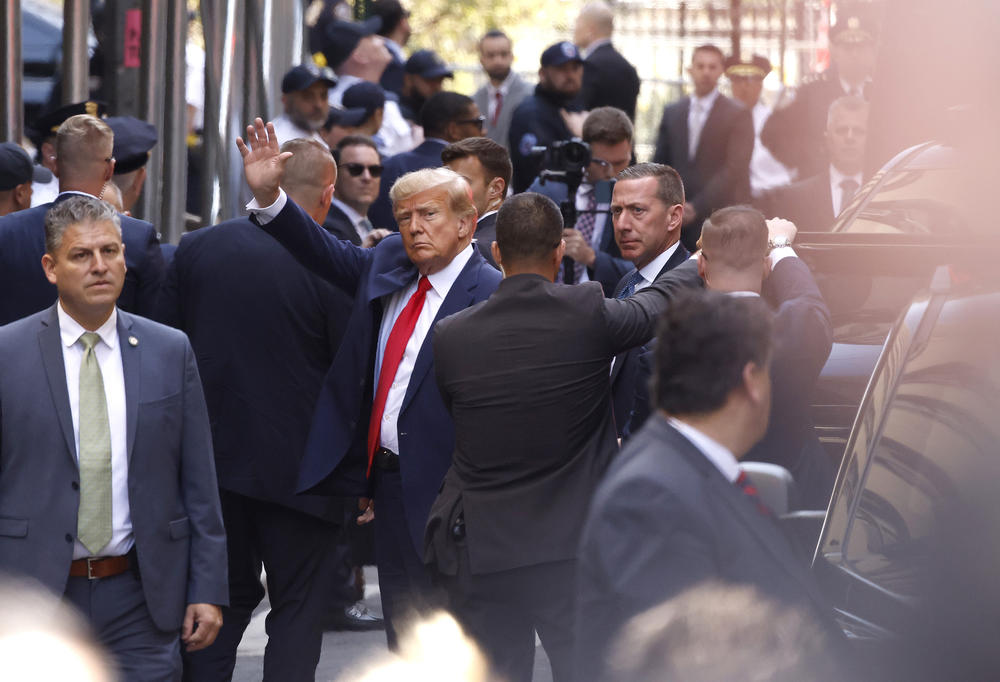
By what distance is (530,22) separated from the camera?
1342 inches

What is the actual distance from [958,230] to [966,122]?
621mm

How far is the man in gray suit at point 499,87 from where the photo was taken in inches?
480

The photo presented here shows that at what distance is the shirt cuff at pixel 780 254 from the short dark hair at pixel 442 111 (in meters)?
3.66

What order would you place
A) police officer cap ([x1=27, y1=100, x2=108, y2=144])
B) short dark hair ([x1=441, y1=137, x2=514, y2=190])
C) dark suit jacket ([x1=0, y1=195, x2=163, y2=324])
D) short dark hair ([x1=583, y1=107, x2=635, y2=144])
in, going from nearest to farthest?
dark suit jacket ([x1=0, y1=195, x2=163, y2=324]) → short dark hair ([x1=441, y1=137, x2=514, y2=190]) → police officer cap ([x1=27, y1=100, x2=108, y2=144]) → short dark hair ([x1=583, y1=107, x2=635, y2=144])

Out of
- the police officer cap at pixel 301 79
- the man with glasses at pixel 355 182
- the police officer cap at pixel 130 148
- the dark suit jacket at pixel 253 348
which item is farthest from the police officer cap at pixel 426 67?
the dark suit jacket at pixel 253 348

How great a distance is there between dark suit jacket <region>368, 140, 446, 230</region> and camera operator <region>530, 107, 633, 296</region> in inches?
23.8

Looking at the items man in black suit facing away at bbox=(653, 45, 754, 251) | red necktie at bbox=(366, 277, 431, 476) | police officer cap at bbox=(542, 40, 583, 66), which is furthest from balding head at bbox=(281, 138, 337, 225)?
man in black suit facing away at bbox=(653, 45, 754, 251)

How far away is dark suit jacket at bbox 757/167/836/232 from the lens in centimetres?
891

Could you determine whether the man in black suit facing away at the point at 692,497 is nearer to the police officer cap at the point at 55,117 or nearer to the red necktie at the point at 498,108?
the police officer cap at the point at 55,117

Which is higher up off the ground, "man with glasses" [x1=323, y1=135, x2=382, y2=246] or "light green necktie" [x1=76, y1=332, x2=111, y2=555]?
"man with glasses" [x1=323, y1=135, x2=382, y2=246]

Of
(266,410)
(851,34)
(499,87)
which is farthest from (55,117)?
(851,34)

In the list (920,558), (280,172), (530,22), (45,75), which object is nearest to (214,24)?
(45,75)

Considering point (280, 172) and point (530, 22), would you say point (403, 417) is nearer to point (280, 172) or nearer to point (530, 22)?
point (280, 172)

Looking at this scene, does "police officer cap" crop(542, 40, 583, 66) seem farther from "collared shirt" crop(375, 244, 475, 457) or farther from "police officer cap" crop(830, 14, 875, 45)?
"collared shirt" crop(375, 244, 475, 457)
